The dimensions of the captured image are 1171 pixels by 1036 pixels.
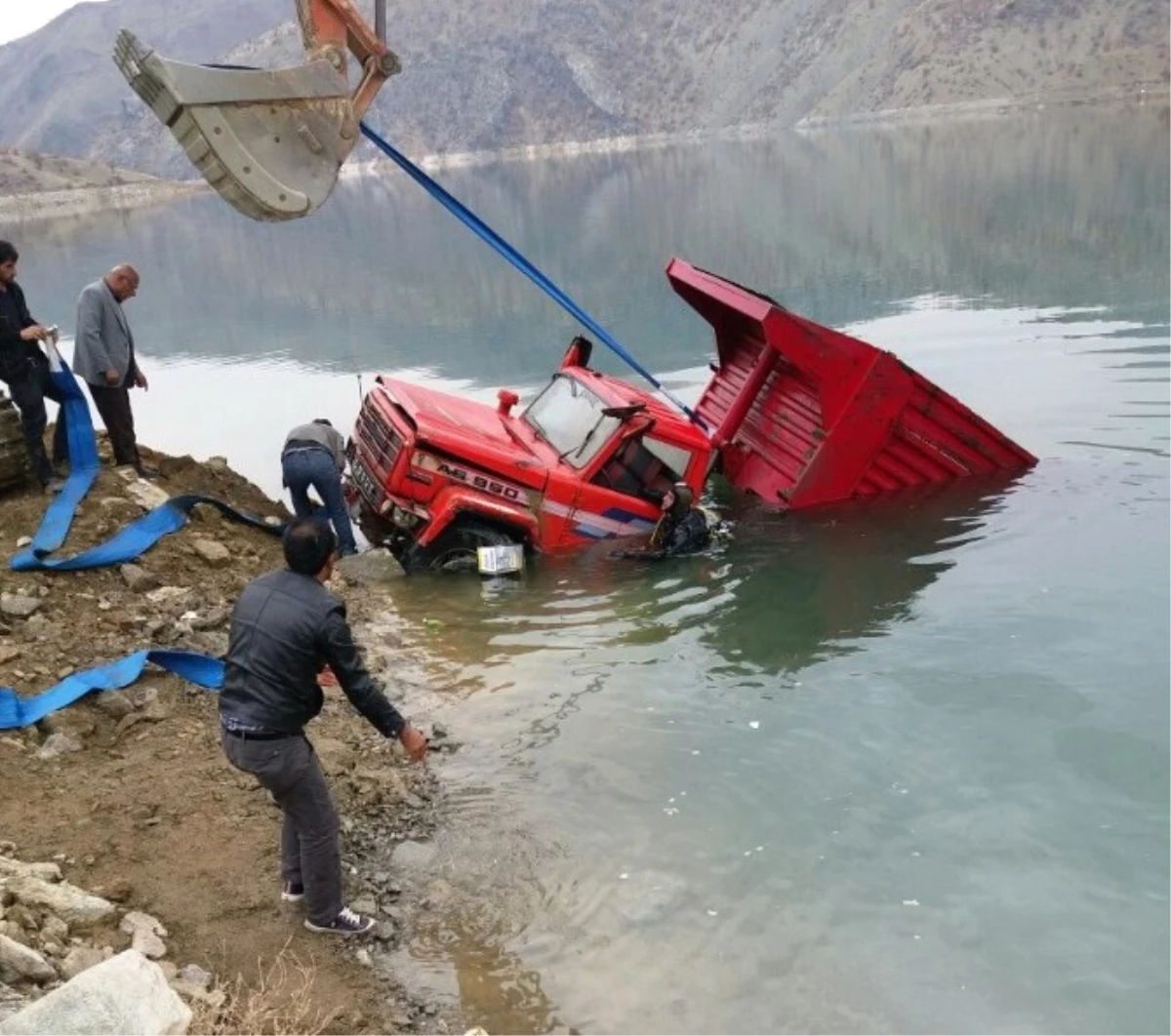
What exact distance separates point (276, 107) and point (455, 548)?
365cm

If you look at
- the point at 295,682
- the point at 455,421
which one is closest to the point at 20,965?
the point at 295,682

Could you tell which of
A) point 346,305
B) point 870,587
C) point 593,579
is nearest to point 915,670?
point 870,587

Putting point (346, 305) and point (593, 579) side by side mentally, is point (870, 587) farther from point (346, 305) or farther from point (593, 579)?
point (346, 305)

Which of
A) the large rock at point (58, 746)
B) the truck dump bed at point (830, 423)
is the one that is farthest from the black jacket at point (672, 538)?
the large rock at point (58, 746)

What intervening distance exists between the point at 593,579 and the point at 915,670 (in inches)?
111

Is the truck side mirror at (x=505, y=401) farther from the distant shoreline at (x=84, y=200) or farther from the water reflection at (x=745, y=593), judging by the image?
the distant shoreline at (x=84, y=200)

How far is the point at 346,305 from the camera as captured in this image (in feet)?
93.0

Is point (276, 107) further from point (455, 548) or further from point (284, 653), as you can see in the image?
point (284, 653)

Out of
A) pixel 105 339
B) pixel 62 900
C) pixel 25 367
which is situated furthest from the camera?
pixel 105 339

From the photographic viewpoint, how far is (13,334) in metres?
8.24

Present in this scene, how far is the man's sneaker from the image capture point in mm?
4801

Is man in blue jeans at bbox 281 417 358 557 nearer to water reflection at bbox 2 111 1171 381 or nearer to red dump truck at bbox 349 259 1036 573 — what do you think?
red dump truck at bbox 349 259 1036 573

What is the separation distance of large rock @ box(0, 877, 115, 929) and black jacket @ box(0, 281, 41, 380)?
4.98 meters

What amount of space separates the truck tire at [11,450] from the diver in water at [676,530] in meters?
4.61
